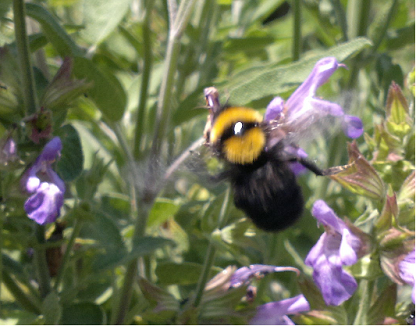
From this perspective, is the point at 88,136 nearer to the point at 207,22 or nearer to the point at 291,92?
the point at 207,22

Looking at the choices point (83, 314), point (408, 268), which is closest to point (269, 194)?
point (408, 268)

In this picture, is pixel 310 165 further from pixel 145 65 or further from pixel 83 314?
pixel 83 314

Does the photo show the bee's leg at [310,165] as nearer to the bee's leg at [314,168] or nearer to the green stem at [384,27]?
the bee's leg at [314,168]

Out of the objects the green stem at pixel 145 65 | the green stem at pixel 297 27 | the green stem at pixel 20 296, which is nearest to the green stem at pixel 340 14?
the green stem at pixel 297 27

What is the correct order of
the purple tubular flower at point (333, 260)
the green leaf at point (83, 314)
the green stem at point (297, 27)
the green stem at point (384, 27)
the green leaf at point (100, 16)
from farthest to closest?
the green stem at point (384, 27) → the green stem at point (297, 27) → the green leaf at point (100, 16) → the green leaf at point (83, 314) → the purple tubular flower at point (333, 260)

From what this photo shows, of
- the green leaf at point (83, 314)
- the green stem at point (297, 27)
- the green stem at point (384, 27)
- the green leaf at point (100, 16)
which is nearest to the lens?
the green leaf at point (83, 314)

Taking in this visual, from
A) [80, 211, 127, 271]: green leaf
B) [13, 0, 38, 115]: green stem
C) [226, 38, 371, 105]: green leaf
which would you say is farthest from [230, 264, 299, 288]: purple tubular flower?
[13, 0, 38, 115]: green stem
